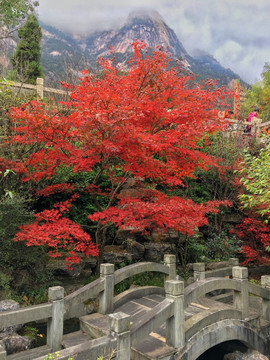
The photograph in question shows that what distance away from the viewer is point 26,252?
7.90m

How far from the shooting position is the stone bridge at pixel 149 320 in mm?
4633

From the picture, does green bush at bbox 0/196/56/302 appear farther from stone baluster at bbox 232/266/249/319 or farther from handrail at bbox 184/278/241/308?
stone baluster at bbox 232/266/249/319

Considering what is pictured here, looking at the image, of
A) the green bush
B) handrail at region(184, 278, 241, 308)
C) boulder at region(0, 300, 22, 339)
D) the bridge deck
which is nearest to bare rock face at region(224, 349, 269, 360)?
the bridge deck

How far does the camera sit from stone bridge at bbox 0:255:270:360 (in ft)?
15.2

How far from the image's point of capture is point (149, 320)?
504cm

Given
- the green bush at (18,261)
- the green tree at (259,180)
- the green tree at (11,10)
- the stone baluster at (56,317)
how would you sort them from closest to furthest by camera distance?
the stone baluster at (56,317) < the green bush at (18,261) < the green tree at (259,180) < the green tree at (11,10)

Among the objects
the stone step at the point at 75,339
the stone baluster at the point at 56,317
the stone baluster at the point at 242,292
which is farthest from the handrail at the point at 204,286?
the stone baluster at the point at 56,317

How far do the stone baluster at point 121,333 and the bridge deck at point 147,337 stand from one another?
0.81 meters

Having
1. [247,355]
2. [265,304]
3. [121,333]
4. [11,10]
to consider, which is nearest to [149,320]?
[121,333]

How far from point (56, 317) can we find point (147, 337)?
2001mm

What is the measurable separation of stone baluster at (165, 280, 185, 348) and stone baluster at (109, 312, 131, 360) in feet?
3.82

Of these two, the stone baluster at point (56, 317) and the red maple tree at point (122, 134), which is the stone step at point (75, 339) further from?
the red maple tree at point (122, 134)

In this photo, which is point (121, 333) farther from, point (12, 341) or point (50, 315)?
point (12, 341)

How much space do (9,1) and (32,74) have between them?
9015mm
